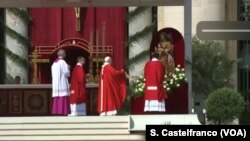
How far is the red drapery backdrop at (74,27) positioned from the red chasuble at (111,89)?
9.98 metres

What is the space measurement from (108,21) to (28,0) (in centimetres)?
875

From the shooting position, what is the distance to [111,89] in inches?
632

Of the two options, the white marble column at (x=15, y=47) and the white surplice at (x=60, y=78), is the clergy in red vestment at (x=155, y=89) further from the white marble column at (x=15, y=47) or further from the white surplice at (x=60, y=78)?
the white marble column at (x=15, y=47)

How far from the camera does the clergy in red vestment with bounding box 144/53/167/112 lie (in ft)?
50.4

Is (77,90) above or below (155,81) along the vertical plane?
below

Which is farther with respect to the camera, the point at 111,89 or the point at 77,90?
the point at 77,90

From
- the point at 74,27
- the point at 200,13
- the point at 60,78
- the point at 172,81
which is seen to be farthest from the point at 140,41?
the point at 172,81

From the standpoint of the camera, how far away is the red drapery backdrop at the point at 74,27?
86.1 ft

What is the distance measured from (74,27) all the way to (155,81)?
38.9 feet

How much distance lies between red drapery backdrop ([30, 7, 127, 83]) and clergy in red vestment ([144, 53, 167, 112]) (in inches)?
413

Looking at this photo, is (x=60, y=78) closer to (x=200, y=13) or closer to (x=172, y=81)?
(x=172, y=81)

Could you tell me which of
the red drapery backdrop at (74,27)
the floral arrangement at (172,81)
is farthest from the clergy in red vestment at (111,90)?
the red drapery backdrop at (74,27)

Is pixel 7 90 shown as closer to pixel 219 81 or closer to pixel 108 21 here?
pixel 219 81

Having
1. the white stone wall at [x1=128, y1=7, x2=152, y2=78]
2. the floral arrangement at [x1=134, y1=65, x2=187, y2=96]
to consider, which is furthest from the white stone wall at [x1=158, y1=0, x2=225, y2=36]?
the floral arrangement at [x1=134, y1=65, x2=187, y2=96]
